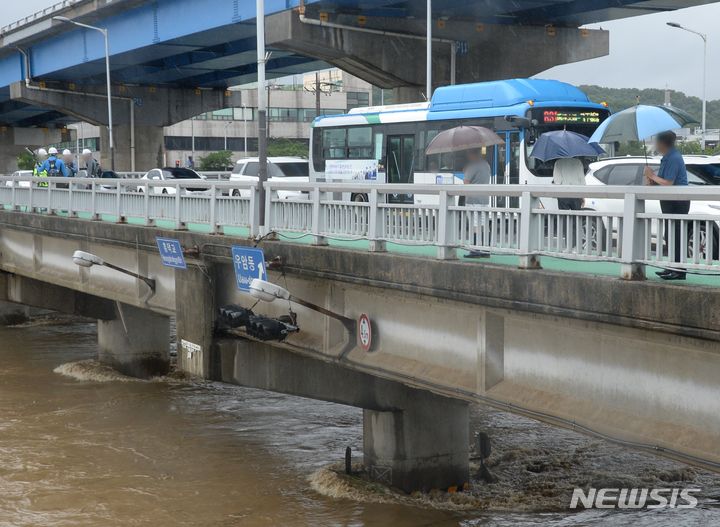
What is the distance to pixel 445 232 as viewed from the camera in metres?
11.0

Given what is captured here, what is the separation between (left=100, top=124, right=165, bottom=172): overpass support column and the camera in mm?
51000

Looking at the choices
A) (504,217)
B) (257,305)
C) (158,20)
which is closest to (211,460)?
(257,305)

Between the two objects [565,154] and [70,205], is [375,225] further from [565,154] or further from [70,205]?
[70,205]

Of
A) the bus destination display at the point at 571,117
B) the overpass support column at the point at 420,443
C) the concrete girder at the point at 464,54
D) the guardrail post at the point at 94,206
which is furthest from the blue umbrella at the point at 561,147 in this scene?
the concrete girder at the point at 464,54

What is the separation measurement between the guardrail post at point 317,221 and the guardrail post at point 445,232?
8.58 ft

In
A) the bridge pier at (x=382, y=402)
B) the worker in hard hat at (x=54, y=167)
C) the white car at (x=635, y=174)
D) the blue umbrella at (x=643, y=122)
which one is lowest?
the bridge pier at (x=382, y=402)

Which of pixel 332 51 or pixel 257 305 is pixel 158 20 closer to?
pixel 332 51

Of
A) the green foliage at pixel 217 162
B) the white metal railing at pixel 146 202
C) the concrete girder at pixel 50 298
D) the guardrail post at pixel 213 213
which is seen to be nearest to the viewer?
the white metal railing at pixel 146 202

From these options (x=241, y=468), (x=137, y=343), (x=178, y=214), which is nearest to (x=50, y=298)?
(x=137, y=343)

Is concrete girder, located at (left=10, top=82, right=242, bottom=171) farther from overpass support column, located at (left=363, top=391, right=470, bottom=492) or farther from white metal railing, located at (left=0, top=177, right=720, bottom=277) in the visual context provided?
overpass support column, located at (left=363, top=391, right=470, bottom=492)

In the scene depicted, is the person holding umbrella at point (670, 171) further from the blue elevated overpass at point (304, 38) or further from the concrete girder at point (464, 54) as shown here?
the concrete girder at point (464, 54)

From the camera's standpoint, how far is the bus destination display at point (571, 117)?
1919 cm

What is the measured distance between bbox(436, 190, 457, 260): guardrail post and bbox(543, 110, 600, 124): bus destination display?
8617mm

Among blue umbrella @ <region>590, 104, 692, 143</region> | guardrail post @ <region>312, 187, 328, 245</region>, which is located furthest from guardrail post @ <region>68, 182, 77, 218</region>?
blue umbrella @ <region>590, 104, 692, 143</region>
